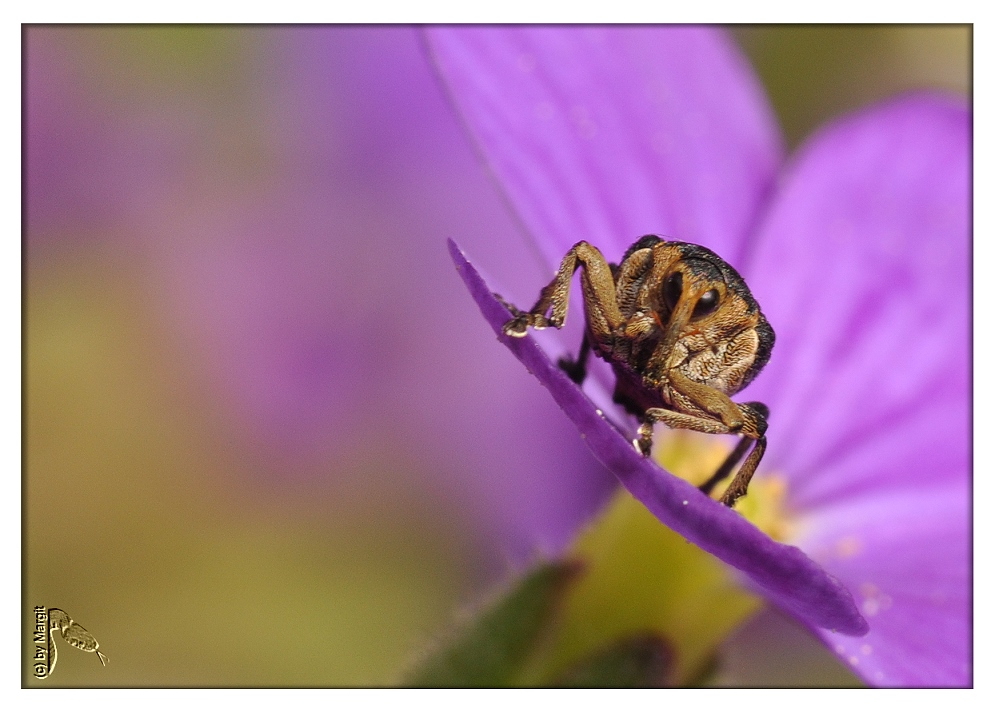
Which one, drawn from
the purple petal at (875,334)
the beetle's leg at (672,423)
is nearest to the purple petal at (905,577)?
the purple petal at (875,334)

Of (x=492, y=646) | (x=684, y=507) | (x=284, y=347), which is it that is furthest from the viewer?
(x=284, y=347)

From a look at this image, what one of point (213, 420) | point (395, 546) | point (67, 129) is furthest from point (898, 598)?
point (67, 129)

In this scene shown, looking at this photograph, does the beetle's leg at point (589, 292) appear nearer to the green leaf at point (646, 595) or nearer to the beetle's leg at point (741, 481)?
the beetle's leg at point (741, 481)

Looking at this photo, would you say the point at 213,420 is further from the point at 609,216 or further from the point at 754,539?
the point at 754,539

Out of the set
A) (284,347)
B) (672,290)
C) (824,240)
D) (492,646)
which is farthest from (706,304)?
(284,347)

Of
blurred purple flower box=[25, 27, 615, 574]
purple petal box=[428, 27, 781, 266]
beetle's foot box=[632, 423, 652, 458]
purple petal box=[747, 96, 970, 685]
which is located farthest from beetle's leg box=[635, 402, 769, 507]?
blurred purple flower box=[25, 27, 615, 574]

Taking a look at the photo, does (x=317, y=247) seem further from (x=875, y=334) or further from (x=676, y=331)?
(x=676, y=331)
